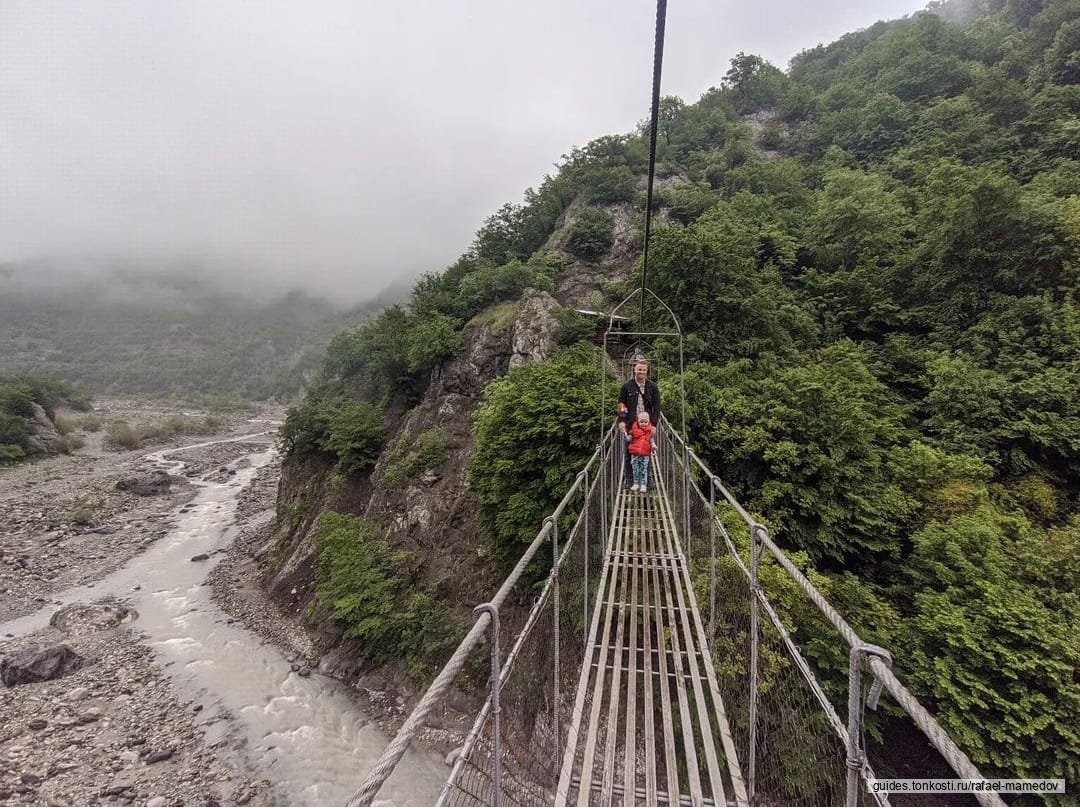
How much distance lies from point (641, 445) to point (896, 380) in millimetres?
6557

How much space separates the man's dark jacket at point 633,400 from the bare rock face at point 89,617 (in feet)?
47.5

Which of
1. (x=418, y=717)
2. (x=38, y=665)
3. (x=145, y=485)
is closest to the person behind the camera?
(x=418, y=717)

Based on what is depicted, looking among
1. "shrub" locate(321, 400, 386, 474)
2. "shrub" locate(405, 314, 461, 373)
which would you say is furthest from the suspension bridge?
"shrub" locate(321, 400, 386, 474)

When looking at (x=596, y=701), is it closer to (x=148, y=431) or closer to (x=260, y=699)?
(x=260, y=699)

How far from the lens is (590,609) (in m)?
3.68

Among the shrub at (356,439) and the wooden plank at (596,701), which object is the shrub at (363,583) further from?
the wooden plank at (596,701)

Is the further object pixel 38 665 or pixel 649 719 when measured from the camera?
pixel 38 665

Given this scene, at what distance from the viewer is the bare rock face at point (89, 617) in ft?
35.9

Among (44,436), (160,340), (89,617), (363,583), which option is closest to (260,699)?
(363,583)

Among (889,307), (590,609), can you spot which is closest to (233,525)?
(590,609)

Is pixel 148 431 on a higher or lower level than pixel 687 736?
lower

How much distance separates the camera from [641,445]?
15.6 ft

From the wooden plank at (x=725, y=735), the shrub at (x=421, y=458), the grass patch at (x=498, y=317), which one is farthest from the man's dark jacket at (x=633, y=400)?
the grass patch at (x=498, y=317)

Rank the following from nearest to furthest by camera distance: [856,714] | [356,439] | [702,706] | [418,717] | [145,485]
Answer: [418,717], [856,714], [702,706], [356,439], [145,485]
